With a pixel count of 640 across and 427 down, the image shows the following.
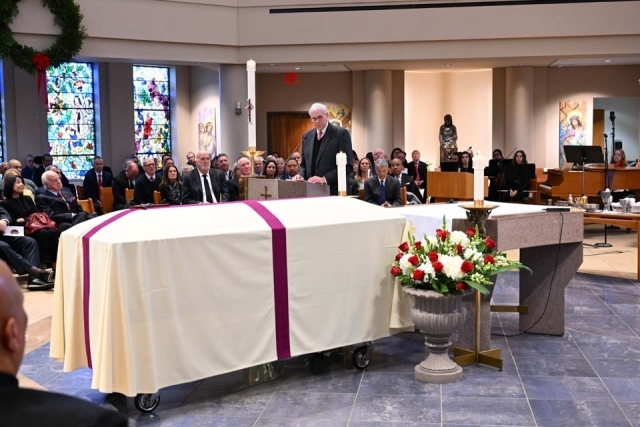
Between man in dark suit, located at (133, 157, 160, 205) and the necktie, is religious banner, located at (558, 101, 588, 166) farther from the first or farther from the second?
the necktie

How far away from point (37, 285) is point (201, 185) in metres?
1.98

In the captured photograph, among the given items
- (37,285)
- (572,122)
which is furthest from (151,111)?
(37,285)

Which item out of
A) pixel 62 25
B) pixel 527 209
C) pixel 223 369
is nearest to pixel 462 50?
pixel 62 25

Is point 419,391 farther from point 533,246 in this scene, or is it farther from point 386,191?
point 386,191

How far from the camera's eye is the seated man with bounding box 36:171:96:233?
9070 millimetres

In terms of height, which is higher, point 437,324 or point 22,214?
point 22,214

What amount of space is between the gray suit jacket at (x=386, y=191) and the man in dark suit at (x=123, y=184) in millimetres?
4216

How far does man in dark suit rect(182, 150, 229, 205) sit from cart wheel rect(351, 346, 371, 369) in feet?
12.9

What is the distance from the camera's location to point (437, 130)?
63.7 feet

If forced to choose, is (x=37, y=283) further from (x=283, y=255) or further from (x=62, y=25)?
(x=62, y=25)

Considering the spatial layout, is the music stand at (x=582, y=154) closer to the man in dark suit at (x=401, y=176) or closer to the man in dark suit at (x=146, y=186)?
the man in dark suit at (x=401, y=176)

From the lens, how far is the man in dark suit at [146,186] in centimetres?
1077

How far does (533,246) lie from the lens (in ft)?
18.1

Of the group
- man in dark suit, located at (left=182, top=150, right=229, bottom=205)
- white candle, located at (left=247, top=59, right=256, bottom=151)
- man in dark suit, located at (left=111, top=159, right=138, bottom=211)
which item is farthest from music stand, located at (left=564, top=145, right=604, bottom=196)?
white candle, located at (left=247, top=59, right=256, bottom=151)
